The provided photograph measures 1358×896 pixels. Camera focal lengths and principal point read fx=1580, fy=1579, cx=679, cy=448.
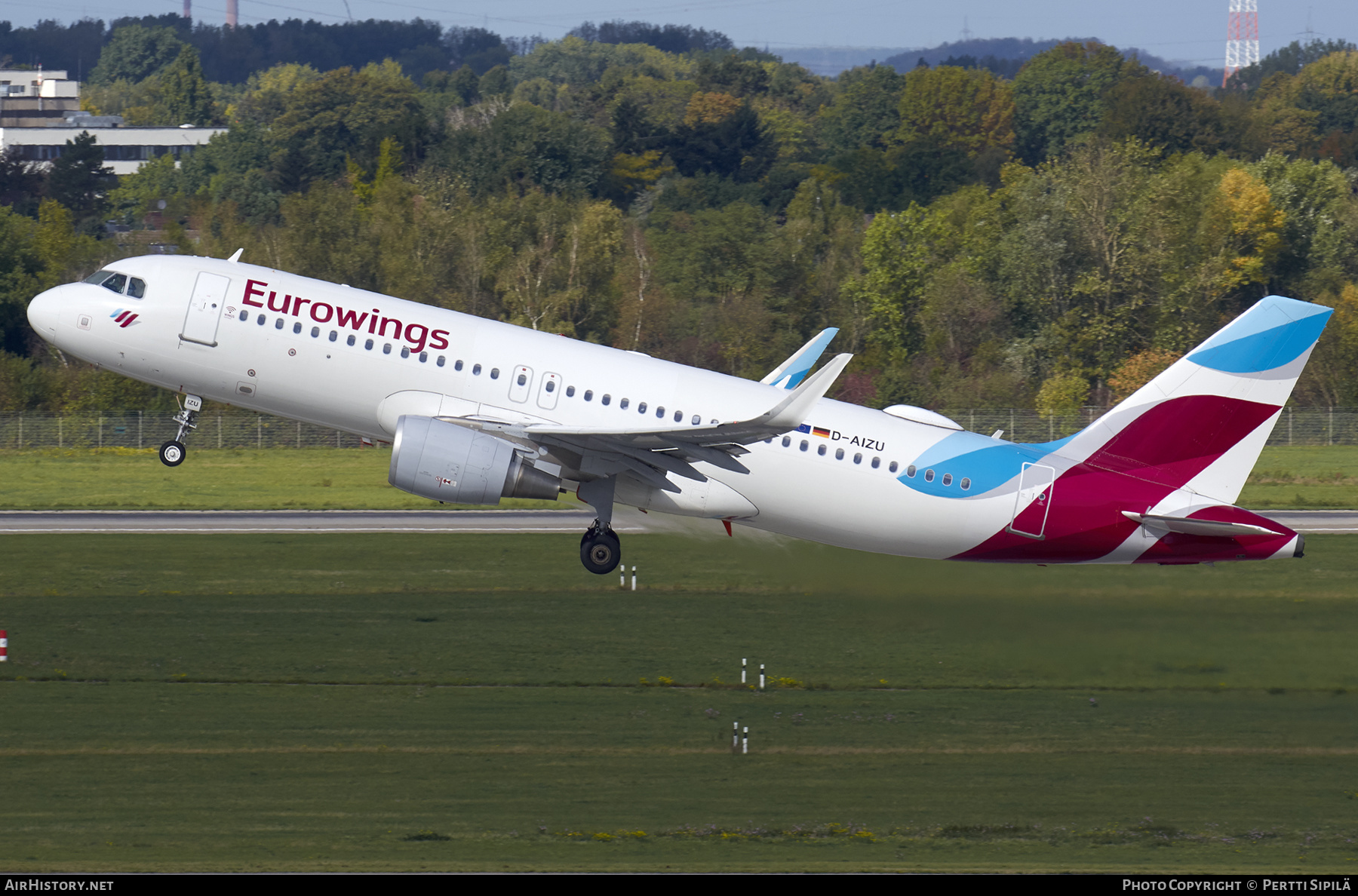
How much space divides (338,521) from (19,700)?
26.9 meters

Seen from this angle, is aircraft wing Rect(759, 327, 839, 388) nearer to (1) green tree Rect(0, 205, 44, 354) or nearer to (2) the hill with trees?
(2) the hill with trees

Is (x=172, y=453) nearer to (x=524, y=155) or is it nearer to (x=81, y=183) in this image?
(x=524, y=155)

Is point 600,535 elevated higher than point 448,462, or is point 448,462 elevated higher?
point 448,462

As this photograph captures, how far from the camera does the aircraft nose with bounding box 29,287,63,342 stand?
37.6 meters

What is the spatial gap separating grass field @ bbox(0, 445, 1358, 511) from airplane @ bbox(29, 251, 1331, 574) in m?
41.0

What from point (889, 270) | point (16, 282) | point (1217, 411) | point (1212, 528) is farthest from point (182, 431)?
point (889, 270)

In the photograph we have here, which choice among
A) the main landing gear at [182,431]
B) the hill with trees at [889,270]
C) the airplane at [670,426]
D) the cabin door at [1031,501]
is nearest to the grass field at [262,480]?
the hill with trees at [889,270]

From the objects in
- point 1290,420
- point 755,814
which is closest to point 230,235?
point 1290,420

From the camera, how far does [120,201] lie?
648 ft

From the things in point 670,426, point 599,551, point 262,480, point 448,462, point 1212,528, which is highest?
point 670,426

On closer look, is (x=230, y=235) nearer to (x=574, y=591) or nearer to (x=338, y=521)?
(x=338, y=521)

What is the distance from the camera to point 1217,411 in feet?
122

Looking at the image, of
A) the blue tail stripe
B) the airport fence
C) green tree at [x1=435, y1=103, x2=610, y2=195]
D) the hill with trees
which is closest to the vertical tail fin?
the blue tail stripe

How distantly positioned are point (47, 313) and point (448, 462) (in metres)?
11.1
